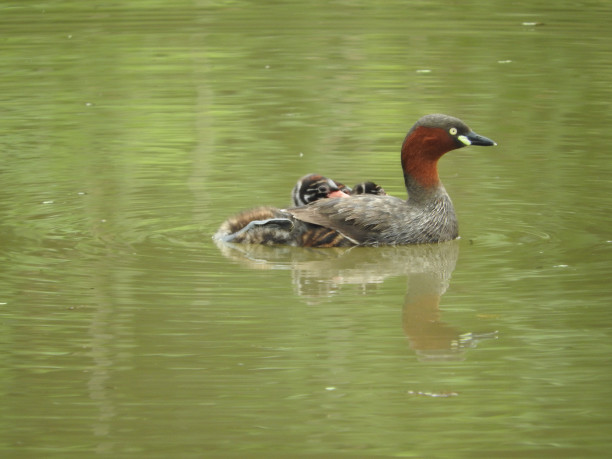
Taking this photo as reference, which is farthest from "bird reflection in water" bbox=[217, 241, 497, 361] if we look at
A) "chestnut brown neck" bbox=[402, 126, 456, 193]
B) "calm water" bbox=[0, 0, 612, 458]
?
"chestnut brown neck" bbox=[402, 126, 456, 193]

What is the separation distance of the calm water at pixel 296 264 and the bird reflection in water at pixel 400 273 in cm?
3

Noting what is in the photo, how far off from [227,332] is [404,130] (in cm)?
618

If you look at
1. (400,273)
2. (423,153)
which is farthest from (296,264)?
(423,153)

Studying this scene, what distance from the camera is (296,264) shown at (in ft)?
29.1

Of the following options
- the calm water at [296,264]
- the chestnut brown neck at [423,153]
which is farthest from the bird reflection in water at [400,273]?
the chestnut brown neck at [423,153]

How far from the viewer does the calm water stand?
580 centimetres

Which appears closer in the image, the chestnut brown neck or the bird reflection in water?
the bird reflection in water

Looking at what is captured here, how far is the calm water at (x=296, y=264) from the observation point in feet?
19.0

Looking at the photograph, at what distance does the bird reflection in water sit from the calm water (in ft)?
0.09

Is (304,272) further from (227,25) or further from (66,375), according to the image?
(227,25)

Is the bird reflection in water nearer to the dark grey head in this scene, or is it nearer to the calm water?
the calm water

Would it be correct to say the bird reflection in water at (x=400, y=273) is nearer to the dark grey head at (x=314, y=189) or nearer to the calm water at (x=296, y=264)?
the calm water at (x=296, y=264)

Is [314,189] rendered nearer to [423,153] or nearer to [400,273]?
[423,153]

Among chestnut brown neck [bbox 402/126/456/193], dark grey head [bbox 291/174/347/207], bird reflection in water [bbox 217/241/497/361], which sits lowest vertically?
bird reflection in water [bbox 217/241/497/361]
